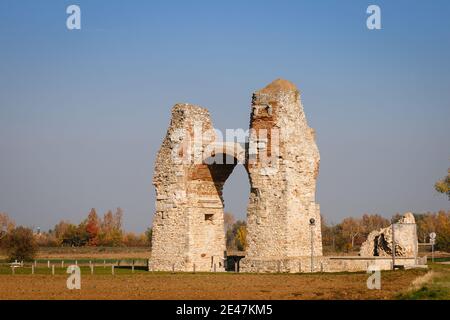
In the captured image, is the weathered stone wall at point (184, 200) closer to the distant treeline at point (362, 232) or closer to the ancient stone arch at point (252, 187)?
the ancient stone arch at point (252, 187)

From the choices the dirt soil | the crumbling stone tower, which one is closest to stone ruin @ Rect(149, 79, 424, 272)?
the crumbling stone tower

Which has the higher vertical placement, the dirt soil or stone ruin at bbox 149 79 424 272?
stone ruin at bbox 149 79 424 272

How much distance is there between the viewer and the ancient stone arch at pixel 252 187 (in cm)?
3494

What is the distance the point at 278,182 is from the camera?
35.0 m

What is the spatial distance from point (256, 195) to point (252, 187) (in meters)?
0.40

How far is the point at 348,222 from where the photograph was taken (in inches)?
4188

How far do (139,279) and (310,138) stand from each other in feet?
37.0

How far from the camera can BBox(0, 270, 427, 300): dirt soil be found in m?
22.7

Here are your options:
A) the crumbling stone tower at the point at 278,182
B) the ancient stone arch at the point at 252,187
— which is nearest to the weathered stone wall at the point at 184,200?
the ancient stone arch at the point at 252,187

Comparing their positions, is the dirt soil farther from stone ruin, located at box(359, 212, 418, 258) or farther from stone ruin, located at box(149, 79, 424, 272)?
stone ruin, located at box(359, 212, 418, 258)

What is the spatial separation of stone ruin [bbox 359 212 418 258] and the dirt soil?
24.3 ft

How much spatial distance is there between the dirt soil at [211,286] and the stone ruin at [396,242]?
A: 7.41 m
